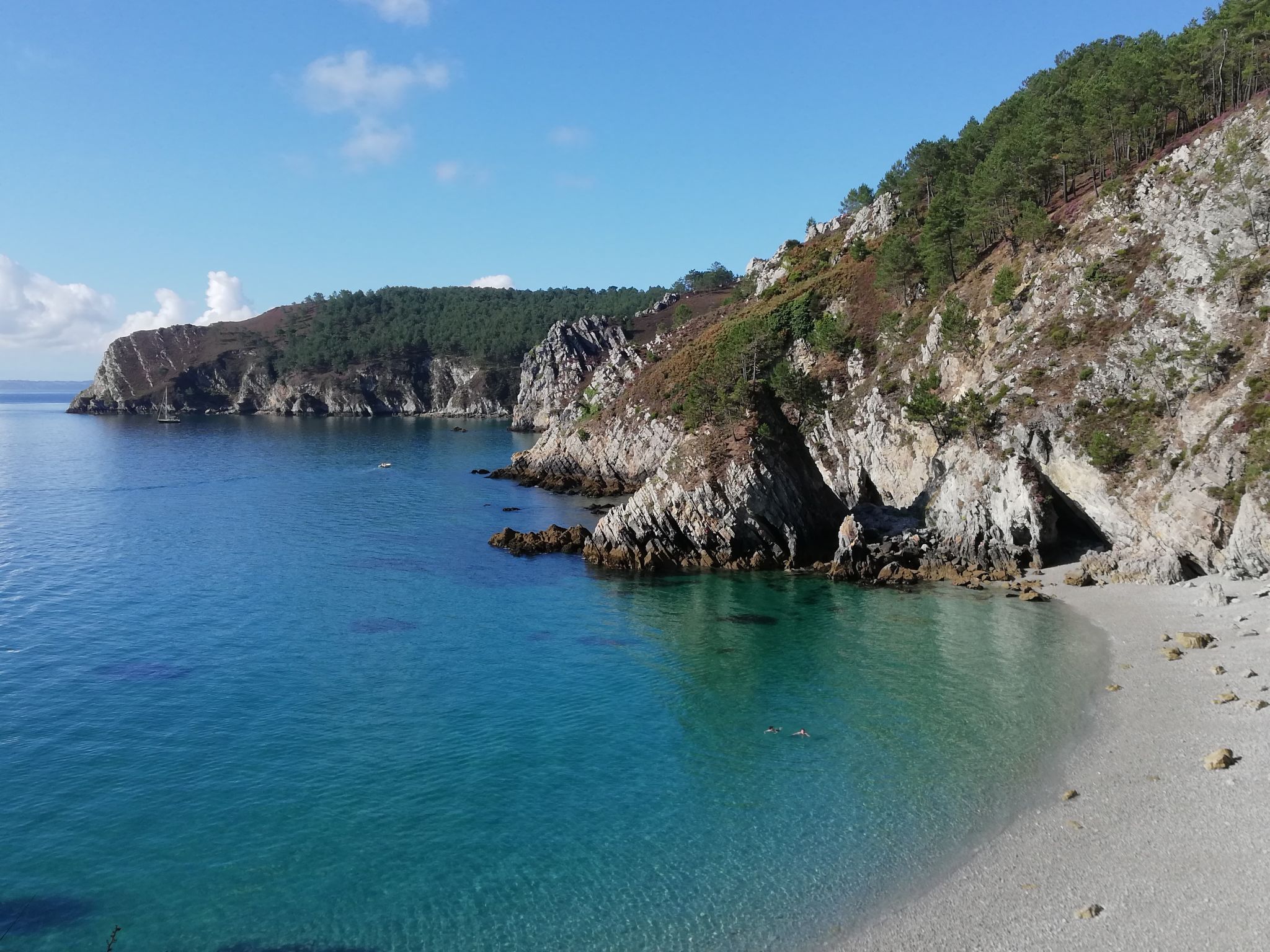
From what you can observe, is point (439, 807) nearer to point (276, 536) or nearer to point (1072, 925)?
point (1072, 925)

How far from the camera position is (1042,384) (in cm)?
5503

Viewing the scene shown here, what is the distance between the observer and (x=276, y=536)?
67.4 meters

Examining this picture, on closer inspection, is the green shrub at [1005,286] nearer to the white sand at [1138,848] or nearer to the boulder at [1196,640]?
the boulder at [1196,640]

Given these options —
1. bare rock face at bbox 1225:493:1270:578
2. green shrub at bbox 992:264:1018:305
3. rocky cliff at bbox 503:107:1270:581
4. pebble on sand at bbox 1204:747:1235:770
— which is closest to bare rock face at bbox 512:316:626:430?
rocky cliff at bbox 503:107:1270:581

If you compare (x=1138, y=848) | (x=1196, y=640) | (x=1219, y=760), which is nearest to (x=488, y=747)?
(x=1138, y=848)

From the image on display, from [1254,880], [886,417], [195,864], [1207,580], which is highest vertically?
[886,417]

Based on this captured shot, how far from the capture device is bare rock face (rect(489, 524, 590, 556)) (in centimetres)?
6172

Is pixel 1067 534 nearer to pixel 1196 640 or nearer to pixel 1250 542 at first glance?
pixel 1250 542

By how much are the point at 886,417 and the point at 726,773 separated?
4932cm

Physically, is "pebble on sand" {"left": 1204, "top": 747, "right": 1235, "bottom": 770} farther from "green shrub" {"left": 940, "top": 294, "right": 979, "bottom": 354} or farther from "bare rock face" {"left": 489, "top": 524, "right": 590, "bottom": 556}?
"green shrub" {"left": 940, "top": 294, "right": 979, "bottom": 354}

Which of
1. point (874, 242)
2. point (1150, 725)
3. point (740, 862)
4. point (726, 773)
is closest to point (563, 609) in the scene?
point (726, 773)

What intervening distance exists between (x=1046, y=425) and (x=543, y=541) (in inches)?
1474

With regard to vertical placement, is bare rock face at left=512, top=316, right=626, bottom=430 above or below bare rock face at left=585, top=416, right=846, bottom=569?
above

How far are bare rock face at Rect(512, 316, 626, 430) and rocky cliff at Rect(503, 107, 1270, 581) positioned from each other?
4103 inches
